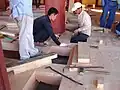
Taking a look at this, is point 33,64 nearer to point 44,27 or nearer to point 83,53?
point 83,53

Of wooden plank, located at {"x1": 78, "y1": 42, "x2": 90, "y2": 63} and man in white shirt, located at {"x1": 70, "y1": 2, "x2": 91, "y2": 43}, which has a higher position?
man in white shirt, located at {"x1": 70, "y1": 2, "x2": 91, "y2": 43}

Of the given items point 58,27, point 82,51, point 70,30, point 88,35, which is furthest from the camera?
point 70,30

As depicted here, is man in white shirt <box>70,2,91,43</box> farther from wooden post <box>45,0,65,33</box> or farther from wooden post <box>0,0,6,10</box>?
wooden post <box>0,0,6,10</box>

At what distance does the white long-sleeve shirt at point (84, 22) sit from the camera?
4484mm

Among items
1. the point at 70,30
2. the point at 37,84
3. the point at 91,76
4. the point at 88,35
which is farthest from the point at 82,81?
the point at 70,30

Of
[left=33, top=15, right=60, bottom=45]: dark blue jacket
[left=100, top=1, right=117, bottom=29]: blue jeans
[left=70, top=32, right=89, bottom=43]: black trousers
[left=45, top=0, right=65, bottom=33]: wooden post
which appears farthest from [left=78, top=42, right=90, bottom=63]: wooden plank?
[left=100, top=1, right=117, bottom=29]: blue jeans

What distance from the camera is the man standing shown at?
3.11 meters

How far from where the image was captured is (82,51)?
3498 mm

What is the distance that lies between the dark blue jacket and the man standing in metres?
0.55

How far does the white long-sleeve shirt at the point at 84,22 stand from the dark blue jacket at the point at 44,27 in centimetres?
86

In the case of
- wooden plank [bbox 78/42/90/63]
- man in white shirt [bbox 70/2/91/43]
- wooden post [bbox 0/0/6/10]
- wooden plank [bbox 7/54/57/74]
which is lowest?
wooden plank [bbox 7/54/57/74]

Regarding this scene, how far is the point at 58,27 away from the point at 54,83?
2.24m

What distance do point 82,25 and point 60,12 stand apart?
0.69 meters

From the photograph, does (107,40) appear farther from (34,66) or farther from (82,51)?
(34,66)
